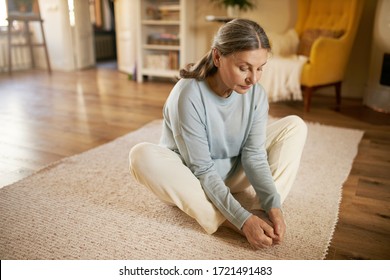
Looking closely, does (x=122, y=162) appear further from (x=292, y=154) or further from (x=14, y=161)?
(x=292, y=154)

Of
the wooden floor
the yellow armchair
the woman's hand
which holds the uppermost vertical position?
the yellow armchair

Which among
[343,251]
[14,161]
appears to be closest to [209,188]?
[343,251]

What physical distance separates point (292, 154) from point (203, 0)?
286 cm

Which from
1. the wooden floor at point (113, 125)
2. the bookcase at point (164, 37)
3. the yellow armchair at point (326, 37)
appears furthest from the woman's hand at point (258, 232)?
the bookcase at point (164, 37)

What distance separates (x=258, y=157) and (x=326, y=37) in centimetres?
179

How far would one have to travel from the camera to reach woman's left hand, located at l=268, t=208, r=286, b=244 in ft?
3.12

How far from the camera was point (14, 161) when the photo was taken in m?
1.64

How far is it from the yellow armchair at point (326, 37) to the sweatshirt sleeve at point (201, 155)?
5.51 ft

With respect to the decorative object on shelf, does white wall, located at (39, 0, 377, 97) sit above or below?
below

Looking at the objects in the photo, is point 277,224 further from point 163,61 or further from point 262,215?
point 163,61

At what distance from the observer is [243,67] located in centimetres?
91

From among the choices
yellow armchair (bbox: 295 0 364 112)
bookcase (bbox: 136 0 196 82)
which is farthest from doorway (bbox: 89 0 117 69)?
yellow armchair (bbox: 295 0 364 112)

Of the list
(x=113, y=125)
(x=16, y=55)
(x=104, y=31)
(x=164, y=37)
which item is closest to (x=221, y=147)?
(x=113, y=125)

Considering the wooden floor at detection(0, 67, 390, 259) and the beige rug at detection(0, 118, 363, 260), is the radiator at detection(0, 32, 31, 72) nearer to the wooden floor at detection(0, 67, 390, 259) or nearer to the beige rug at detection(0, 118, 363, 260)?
the wooden floor at detection(0, 67, 390, 259)
